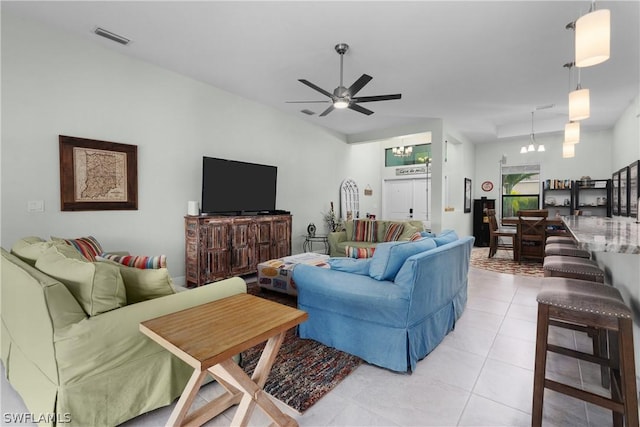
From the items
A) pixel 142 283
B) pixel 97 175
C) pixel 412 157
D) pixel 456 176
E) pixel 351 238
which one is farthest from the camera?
pixel 412 157

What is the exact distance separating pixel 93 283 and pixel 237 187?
3.22 meters

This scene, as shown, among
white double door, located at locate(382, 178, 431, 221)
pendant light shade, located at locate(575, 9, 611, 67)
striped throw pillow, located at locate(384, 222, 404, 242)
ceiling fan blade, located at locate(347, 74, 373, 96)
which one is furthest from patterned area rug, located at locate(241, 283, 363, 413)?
white double door, located at locate(382, 178, 431, 221)

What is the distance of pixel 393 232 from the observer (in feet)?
18.4

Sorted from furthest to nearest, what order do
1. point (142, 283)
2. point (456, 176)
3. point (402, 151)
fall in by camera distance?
point (402, 151), point (456, 176), point (142, 283)

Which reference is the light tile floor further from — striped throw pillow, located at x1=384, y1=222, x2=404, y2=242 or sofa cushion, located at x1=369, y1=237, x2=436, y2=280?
striped throw pillow, located at x1=384, y1=222, x2=404, y2=242

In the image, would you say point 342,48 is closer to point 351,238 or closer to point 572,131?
point 572,131

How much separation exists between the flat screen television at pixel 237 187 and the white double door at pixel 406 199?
4.52 m

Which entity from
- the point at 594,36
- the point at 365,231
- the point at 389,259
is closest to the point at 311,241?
the point at 365,231

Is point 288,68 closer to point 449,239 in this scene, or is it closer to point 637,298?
point 449,239

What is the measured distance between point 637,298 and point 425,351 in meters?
1.34

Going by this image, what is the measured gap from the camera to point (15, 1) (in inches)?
107

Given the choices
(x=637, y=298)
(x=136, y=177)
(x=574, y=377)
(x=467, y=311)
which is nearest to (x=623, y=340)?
(x=637, y=298)

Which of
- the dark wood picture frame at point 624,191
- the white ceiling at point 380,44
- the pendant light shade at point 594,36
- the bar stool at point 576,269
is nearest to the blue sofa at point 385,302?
the bar stool at point 576,269

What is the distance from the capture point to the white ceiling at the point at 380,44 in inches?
109
